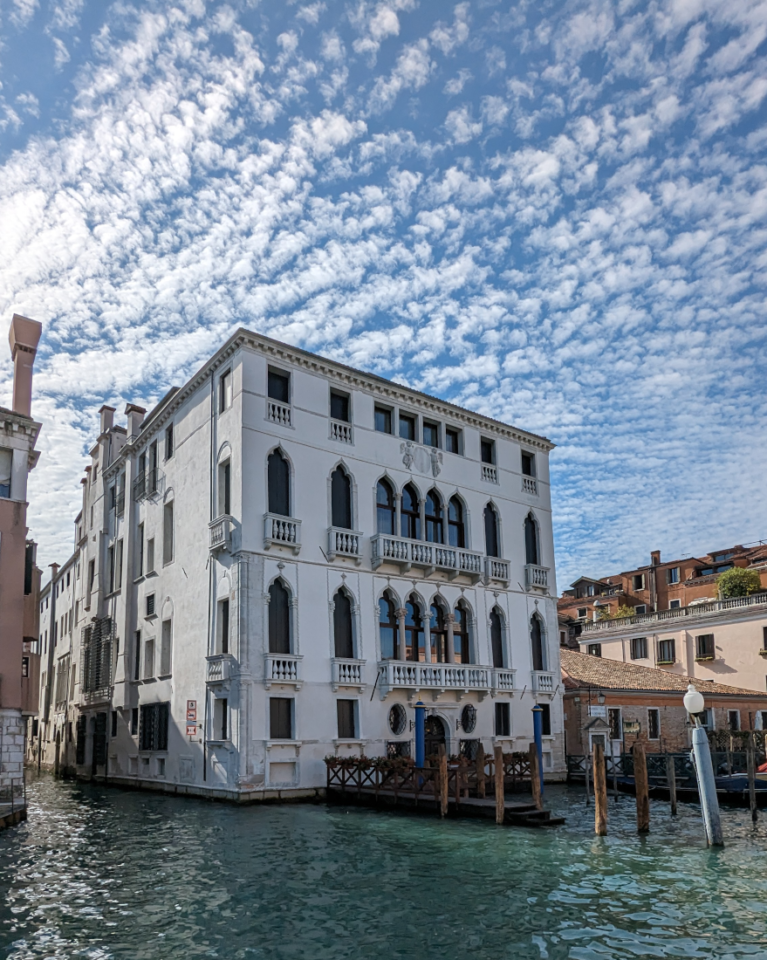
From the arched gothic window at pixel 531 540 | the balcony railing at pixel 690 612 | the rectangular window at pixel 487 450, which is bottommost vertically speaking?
the balcony railing at pixel 690 612

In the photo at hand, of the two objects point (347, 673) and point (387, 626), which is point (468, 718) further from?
point (347, 673)

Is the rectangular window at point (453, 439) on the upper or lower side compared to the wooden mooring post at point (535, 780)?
upper

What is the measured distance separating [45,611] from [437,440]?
1369 inches

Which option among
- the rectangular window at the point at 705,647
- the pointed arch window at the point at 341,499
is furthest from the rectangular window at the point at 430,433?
the rectangular window at the point at 705,647

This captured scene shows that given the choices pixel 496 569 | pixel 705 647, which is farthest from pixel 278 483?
pixel 705 647

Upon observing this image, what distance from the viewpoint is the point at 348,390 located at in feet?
86.0

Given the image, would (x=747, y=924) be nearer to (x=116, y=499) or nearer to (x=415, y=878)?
(x=415, y=878)

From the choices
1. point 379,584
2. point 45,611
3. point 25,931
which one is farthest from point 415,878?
point 45,611

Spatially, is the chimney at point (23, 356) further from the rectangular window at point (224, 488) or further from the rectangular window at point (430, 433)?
the rectangular window at point (430, 433)

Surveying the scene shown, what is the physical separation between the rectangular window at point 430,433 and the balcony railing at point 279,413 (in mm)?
5502

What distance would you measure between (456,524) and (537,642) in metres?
5.30

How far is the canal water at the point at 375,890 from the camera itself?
31.2 feet

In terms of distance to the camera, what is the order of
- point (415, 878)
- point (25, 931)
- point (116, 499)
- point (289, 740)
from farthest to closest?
point (116, 499) → point (289, 740) → point (415, 878) → point (25, 931)

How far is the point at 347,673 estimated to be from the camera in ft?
78.3
